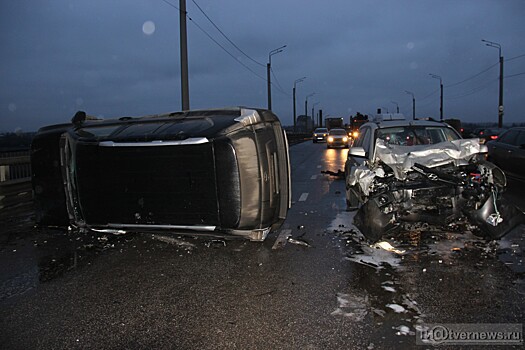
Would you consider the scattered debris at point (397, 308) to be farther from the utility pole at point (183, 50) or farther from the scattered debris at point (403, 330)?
the utility pole at point (183, 50)

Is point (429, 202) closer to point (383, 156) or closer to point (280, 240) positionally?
point (383, 156)

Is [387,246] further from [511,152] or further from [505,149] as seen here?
[505,149]

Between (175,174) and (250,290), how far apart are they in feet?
5.58

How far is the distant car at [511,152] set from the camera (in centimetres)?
1191

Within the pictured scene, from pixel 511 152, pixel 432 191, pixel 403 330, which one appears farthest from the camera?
pixel 511 152

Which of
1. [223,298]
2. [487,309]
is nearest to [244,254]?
[223,298]

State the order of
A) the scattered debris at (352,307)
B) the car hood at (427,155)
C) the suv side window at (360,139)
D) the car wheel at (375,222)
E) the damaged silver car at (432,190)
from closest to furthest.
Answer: the scattered debris at (352,307) → the car wheel at (375,222) → the damaged silver car at (432,190) → the car hood at (427,155) → the suv side window at (360,139)

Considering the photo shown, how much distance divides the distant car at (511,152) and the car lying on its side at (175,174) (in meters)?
8.64

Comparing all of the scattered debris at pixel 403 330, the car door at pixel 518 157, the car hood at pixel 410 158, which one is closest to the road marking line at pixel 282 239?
the car hood at pixel 410 158

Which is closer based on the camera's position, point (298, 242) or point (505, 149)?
point (298, 242)

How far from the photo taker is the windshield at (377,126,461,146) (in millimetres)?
8094

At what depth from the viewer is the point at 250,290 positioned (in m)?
4.64

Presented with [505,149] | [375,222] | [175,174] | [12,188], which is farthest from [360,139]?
[12,188]

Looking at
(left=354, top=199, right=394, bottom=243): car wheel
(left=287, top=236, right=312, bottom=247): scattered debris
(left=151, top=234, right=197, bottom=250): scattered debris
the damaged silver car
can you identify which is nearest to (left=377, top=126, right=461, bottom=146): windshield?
the damaged silver car
